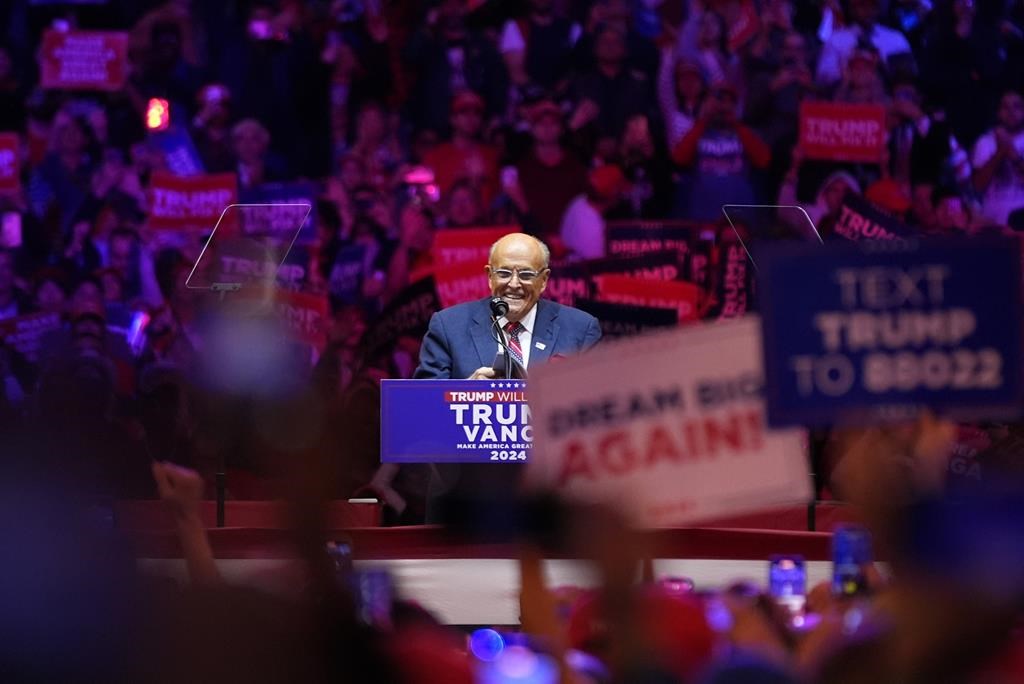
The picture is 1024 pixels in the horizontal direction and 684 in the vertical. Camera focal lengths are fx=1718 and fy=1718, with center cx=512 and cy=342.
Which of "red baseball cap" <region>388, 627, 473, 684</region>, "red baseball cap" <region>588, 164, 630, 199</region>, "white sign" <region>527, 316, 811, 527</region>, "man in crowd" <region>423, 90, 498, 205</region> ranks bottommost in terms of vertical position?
"red baseball cap" <region>388, 627, 473, 684</region>

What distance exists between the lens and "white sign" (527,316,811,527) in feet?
6.47

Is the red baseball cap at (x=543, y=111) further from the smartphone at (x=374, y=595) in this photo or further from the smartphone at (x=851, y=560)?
the smartphone at (x=374, y=595)

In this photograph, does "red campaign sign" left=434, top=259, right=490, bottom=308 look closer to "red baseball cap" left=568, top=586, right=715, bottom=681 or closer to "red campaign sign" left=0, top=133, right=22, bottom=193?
"red campaign sign" left=0, top=133, right=22, bottom=193

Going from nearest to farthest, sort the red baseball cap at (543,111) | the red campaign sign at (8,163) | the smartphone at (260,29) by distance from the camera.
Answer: the red baseball cap at (543,111) < the red campaign sign at (8,163) < the smartphone at (260,29)

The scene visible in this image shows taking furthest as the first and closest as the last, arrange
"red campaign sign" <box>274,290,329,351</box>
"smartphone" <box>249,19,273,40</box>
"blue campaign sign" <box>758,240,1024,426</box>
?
"smartphone" <box>249,19,273,40</box>
"red campaign sign" <box>274,290,329,351</box>
"blue campaign sign" <box>758,240,1024,426</box>

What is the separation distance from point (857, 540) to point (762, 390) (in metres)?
0.70

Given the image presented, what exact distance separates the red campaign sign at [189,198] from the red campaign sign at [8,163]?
86 centimetres

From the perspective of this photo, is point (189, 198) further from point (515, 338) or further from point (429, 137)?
point (515, 338)

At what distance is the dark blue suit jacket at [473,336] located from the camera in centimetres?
486

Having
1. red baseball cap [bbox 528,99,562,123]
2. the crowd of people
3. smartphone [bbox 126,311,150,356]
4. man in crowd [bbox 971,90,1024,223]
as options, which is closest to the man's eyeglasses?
the crowd of people

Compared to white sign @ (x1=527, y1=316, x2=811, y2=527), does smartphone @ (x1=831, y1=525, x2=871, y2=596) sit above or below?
below

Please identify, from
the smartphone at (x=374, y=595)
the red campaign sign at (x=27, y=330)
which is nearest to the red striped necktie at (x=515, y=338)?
the smartphone at (x=374, y=595)

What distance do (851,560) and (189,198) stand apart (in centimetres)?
684

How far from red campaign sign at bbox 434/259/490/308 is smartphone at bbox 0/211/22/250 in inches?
128
